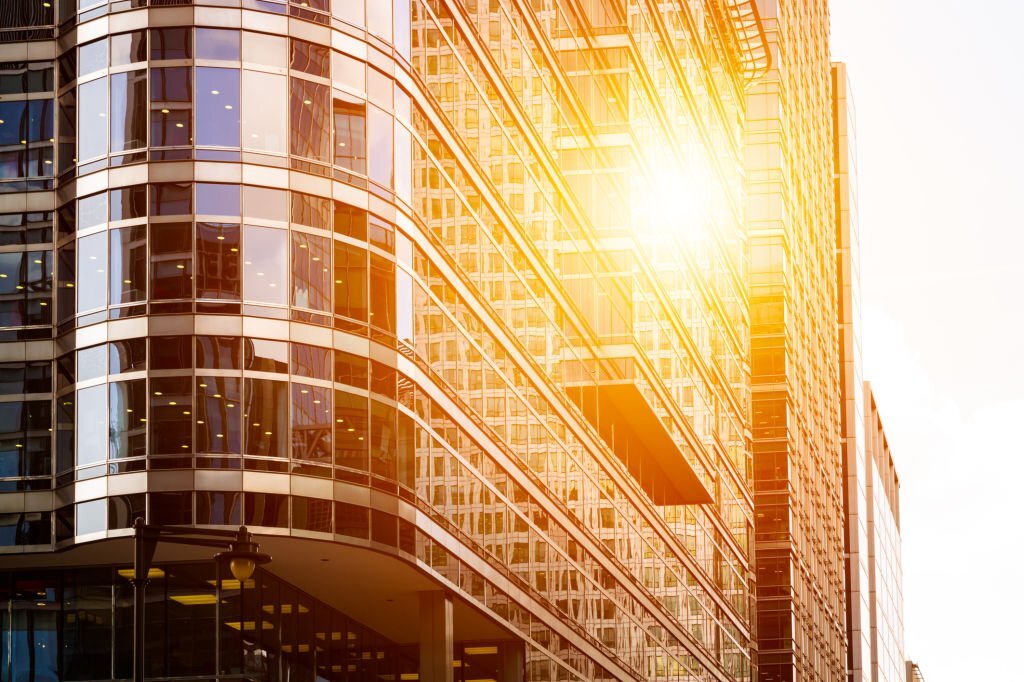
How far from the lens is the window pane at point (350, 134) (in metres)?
45.1

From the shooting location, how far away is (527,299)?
60281 mm

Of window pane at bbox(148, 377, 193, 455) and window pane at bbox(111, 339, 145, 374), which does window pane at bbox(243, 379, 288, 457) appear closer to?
window pane at bbox(148, 377, 193, 455)

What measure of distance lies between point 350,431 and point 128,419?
5.56 metres

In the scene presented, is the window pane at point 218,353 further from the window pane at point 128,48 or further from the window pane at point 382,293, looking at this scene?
the window pane at point 128,48

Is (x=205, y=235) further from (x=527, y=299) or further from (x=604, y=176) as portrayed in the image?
(x=604, y=176)

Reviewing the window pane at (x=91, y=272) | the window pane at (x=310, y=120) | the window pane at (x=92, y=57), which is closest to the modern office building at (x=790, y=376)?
the window pane at (x=310, y=120)

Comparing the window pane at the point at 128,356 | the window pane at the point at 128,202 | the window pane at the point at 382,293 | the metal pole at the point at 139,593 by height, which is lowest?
the metal pole at the point at 139,593

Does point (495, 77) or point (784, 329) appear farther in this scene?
point (784, 329)

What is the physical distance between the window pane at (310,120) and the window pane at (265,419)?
20.6 ft

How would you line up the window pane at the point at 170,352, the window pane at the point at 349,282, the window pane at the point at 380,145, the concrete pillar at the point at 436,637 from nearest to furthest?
the window pane at the point at 170,352 < the window pane at the point at 349,282 < the window pane at the point at 380,145 < the concrete pillar at the point at 436,637

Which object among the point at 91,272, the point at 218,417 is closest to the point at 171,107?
the point at 91,272

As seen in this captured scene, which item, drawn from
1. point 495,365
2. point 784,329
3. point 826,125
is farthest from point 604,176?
point 826,125

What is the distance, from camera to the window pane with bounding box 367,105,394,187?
4600cm

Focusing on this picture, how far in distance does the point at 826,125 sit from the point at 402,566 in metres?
121
